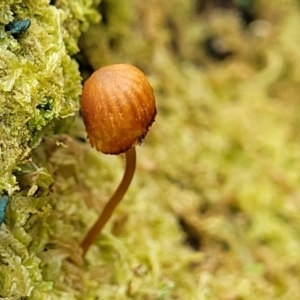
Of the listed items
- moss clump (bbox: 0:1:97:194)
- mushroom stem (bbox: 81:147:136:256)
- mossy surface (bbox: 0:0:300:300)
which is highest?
moss clump (bbox: 0:1:97:194)

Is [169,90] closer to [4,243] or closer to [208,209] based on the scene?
[208,209]

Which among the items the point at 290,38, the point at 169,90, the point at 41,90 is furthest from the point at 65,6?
the point at 290,38

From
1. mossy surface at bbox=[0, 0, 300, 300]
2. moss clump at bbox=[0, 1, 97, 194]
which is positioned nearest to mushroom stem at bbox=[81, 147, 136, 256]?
mossy surface at bbox=[0, 0, 300, 300]

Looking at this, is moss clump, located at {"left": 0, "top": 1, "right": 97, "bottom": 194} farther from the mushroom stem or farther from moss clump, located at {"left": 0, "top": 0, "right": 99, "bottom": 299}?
the mushroom stem

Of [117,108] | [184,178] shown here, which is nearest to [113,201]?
[117,108]

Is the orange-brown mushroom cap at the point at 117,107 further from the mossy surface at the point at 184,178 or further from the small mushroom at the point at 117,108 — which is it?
the mossy surface at the point at 184,178

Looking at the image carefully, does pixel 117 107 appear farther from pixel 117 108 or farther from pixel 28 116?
pixel 28 116
